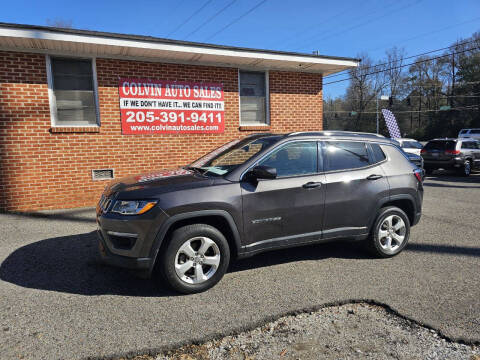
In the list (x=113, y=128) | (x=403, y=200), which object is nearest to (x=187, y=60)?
(x=113, y=128)

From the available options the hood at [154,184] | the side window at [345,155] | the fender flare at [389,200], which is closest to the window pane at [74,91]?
the hood at [154,184]

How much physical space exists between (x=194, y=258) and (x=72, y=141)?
5.40 m

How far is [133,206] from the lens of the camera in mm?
3482

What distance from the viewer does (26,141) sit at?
7207 mm

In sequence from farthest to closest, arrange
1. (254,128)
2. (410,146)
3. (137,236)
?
(410,146) < (254,128) < (137,236)

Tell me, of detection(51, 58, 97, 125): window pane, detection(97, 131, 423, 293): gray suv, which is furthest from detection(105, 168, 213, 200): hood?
detection(51, 58, 97, 125): window pane

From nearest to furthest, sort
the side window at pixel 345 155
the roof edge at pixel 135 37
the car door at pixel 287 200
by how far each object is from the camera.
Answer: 1. the car door at pixel 287 200
2. the side window at pixel 345 155
3. the roof edge at pixel 135 37

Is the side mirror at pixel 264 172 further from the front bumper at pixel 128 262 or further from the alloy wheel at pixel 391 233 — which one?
the alloy wheel at pixel 391 233

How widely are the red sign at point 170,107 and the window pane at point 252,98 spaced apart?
27.9 inches

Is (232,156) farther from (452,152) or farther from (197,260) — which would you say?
(452,152)

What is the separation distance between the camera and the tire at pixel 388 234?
14.9 feet

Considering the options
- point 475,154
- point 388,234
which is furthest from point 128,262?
point 475,154

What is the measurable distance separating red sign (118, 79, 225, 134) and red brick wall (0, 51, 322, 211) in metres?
0.16

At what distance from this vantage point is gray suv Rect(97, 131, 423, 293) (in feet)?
11.4
